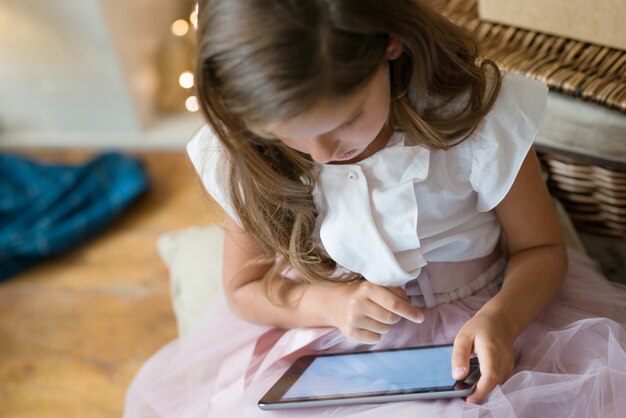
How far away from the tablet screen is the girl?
0.02m

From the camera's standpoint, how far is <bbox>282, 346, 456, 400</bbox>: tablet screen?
2.44 feet

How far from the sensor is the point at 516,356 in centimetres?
80

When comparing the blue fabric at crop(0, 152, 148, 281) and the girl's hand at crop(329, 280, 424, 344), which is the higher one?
the girl's hand at crop(329, 280, 424, 344)

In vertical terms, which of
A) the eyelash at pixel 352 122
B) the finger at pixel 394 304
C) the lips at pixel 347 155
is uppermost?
the eyelash at pixel 352 122

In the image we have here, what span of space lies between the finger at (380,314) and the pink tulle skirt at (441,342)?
3.1 inches

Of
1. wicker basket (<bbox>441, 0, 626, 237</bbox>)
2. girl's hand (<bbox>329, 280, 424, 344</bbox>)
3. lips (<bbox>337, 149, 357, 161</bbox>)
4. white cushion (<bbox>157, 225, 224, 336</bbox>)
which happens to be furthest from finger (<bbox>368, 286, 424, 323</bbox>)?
white cushion (<bbox>157, 225, 224, 336</bbox>)

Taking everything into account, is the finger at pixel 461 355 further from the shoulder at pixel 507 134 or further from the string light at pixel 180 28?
the string light at pixel 180 28

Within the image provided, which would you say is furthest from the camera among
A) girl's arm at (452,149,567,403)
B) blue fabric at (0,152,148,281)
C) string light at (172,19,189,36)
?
string light at (172,19,189,36)

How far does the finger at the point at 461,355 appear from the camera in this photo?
28.0 inches

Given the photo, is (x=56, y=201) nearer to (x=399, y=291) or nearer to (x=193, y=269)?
(x=193, y=269)

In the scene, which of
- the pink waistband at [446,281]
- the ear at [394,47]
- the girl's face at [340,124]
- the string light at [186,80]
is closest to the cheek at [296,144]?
the girl's face at [340,124]

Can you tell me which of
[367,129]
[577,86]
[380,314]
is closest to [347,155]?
[367,129]

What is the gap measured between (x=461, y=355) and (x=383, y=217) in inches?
6.4

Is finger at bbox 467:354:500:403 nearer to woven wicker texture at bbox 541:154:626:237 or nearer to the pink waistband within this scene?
the pink waistband
